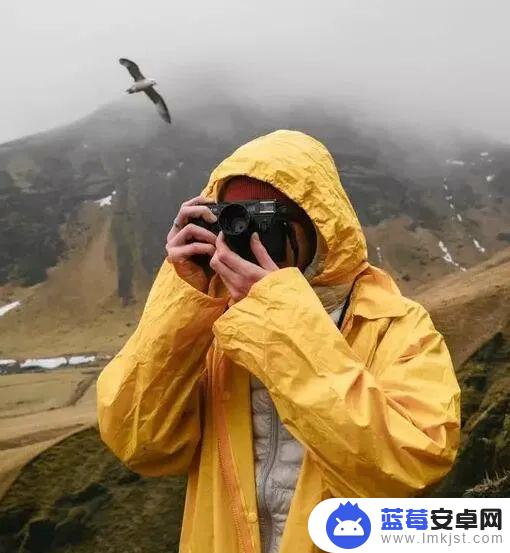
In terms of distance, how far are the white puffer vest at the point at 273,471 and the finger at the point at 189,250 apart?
819mm

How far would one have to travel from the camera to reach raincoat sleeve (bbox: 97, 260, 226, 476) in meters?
2.88

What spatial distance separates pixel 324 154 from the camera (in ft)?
11.0

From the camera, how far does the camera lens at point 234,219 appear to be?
274 cm


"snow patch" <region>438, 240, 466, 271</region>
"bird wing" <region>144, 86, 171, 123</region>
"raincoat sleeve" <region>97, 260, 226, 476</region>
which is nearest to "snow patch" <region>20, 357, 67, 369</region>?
"bird wing" <region>144, 86, 171, 123</region>

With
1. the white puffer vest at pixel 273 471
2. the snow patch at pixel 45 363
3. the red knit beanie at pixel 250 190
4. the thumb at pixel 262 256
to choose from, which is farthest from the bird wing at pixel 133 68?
the snow patch at pixel 45 363

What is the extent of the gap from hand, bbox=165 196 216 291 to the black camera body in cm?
4

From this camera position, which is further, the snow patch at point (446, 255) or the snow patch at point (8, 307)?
the snow patch at point (446, 255)

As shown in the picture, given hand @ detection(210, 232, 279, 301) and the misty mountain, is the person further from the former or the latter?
the misty mountain

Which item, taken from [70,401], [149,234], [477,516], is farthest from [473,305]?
[149,234]

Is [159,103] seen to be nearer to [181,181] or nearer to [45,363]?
[45,363]

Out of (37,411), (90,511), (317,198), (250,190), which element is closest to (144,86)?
(37,411)

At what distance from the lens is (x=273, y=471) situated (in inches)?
114

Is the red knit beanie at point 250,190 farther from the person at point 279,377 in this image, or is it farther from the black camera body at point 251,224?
the black camera body at point 251,224

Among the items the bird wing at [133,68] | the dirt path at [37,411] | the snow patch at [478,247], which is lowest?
the snow patch at [478,247]
